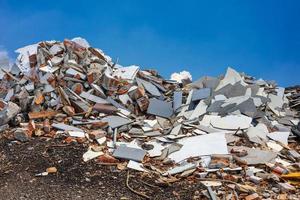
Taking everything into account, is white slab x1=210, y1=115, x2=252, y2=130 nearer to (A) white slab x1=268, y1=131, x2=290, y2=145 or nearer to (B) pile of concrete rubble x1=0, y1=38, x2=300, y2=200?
(B) pile of concrete rubble x1=0, y1=38, x2=300, y2=200

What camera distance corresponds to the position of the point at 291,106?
1384 cm

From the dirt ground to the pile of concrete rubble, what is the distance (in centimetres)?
29

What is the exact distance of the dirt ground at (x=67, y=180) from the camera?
769 centimetres

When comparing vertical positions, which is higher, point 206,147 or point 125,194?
point 206,147

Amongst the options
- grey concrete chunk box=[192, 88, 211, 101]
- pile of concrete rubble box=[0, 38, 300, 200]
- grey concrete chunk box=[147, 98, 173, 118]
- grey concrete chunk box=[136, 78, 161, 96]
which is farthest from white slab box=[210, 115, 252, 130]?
grey concrete chunk box=[136, 78, 161, 96]

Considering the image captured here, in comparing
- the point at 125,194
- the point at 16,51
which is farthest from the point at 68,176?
the point at 16,51

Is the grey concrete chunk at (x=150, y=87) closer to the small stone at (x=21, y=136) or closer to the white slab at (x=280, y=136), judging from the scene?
the white slab at (x=280, y=136)

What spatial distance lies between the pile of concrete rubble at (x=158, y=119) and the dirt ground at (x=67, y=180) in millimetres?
294

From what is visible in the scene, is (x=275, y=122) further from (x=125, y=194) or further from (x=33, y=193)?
(x=33, y=193)

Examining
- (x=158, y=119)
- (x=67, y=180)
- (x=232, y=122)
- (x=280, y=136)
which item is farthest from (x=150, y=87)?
(x=67, y=180)

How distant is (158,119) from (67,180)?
154 inches

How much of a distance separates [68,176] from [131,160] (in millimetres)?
1336

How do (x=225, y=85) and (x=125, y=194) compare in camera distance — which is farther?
(x=225, y=85)

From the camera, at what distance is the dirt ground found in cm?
769
